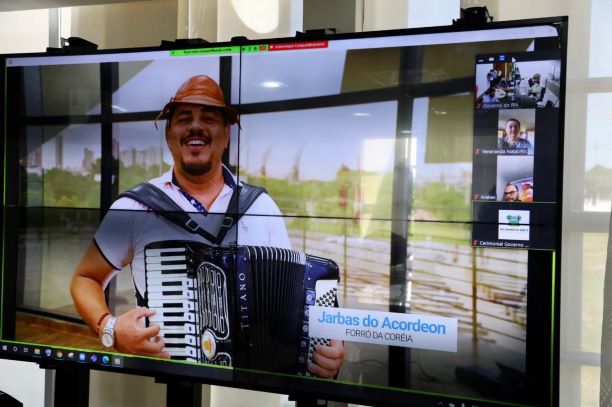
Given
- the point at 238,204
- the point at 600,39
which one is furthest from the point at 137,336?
the point at 600,39

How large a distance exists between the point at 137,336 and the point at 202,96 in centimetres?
95

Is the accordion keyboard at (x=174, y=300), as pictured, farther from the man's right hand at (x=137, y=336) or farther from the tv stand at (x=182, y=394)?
the tv stand at (x=182, y=394)

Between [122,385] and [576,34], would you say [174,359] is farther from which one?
[576,34]

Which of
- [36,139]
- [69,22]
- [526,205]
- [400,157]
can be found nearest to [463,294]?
[526,205]

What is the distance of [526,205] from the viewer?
1957 mm

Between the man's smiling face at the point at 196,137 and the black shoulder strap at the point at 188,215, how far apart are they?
0.45 feet

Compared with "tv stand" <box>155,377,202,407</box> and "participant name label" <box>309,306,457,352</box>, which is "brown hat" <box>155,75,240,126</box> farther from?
"tv stand" <box>155,377,202,407</box>

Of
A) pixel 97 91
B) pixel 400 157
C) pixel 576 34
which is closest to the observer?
→ pixel 400 157

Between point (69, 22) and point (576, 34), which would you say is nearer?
point (576, 34)

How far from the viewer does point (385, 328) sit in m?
2.09

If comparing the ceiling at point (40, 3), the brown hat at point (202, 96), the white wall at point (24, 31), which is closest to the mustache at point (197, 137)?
the brown hat at point (202, 96)

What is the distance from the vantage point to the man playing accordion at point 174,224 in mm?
2289

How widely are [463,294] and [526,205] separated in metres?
0.34

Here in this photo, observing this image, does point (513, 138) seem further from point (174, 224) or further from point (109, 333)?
point (109, 333)
